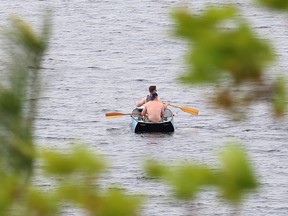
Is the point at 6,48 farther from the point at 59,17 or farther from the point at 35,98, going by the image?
the point at 59,17

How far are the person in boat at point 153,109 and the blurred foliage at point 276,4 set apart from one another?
1188 inches

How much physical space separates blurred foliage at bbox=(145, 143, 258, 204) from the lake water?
63.0 ft

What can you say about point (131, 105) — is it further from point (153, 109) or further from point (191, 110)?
point (153, 109)

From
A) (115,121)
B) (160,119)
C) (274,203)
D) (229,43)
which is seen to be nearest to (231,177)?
(229,43)

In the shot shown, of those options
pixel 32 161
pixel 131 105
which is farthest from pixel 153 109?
pixel 32 161

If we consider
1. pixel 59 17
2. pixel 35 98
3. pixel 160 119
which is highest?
pixel 35 98

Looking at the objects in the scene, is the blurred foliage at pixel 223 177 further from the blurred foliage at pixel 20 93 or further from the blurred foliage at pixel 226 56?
the blurred foliage at pixel 20 93

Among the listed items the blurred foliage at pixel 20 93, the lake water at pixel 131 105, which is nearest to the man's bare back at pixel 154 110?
the lake water at pixel 131 105

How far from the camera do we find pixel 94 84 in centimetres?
4453

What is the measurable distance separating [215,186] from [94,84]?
4096cm

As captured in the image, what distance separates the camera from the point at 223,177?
12.0 ft

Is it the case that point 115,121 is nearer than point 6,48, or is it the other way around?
point 6,48

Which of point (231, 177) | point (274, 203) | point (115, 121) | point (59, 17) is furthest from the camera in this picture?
point (59, 17)

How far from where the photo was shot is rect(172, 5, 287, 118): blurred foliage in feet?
11.9
